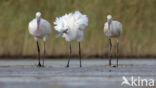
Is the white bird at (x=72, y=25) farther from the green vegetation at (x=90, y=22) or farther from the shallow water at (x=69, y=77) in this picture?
the green vegetation at (x=90, y=22)

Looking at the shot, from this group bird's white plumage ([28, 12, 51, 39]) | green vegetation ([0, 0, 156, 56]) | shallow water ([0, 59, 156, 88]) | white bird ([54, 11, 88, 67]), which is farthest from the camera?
green vegetation ([0, 0, 156, 56])

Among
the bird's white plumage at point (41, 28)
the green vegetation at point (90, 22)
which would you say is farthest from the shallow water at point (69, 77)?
the green vegetation at point (90, 22)

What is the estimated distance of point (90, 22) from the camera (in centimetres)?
2636

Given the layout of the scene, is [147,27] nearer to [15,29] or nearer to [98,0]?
[98,0]

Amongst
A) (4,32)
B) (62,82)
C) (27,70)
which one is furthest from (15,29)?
(62,82)

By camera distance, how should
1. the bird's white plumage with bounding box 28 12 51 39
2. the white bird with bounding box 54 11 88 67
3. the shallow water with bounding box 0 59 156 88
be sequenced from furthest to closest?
the bird's white plumage with bounding box 28 12 51 39 < the white bird with bounding box 54 11 88 67 < the shallow water with bounding box 0 59 156 88

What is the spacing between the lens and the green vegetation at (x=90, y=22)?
2535 centimetres

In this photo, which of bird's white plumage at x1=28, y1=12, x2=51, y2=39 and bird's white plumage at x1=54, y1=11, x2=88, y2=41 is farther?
bird's white plumage at x1=28, y1=12, x2=51, y2=39

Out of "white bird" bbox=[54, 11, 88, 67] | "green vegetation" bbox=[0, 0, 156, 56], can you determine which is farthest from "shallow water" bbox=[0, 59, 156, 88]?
"green vegetation" bbox=[0, 0, 156, 56]

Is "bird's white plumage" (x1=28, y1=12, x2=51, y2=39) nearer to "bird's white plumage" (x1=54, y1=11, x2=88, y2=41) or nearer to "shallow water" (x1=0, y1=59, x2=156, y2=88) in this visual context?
"bird's white plumage" (x1=54, y1=11, x2=88, y2=41)

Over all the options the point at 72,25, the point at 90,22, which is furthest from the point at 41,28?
the point at 90,22

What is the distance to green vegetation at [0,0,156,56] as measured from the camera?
25352mm

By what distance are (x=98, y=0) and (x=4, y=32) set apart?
381 centimetres

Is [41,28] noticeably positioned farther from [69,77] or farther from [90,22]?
[90,22]
